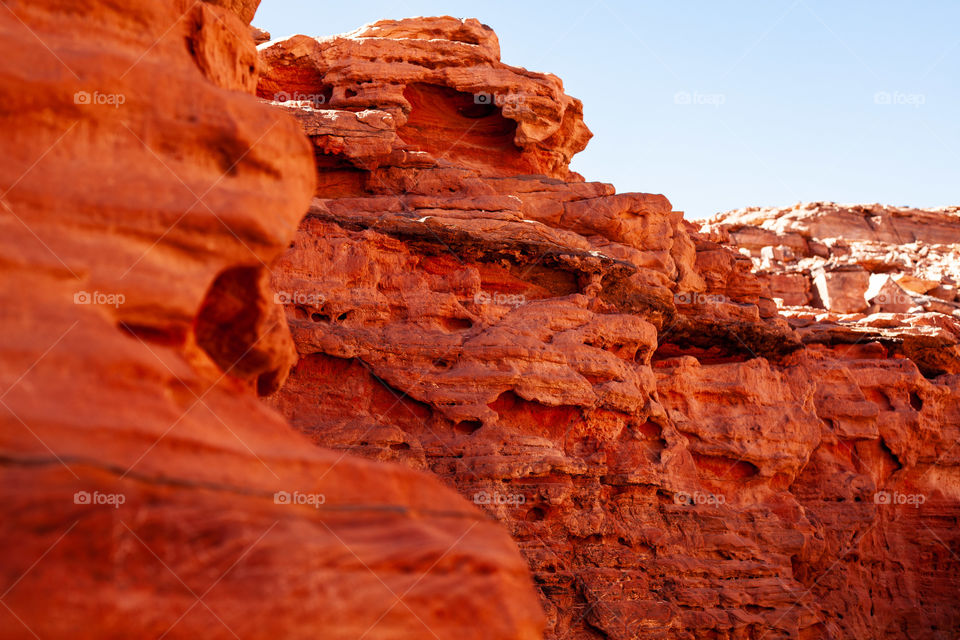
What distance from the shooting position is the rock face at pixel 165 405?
13.0 feet

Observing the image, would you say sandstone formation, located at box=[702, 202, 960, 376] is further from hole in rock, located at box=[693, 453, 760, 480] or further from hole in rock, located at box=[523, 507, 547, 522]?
hole in rock, located at box=[523, 507, 547, 522]

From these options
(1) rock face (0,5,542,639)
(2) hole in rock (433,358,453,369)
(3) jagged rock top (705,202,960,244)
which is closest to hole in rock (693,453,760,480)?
(2) hole in rock (433,358,453,369)

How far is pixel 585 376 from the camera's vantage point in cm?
1582

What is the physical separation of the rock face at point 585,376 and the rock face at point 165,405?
28.0 feet

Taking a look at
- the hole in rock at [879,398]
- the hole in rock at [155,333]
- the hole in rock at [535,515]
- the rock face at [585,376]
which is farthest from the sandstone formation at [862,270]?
the hole in rock at [155,333]

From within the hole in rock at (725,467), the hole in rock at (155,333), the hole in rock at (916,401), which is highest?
the hole in rock at (155,333)

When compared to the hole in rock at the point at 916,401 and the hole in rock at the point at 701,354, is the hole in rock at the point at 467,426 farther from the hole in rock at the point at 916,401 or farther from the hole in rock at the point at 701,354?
the hole in rock at the point at 916,401

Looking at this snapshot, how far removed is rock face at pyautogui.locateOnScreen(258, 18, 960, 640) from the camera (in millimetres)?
14414

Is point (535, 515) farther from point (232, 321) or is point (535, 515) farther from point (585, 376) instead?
point (232, 321)

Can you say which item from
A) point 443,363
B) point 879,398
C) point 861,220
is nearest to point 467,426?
point 443,363

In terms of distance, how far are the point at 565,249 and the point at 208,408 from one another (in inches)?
492

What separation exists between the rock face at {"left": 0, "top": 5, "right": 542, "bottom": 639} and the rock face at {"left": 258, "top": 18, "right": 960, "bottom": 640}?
8.52 metres

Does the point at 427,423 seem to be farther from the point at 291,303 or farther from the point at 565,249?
the point at 565,249

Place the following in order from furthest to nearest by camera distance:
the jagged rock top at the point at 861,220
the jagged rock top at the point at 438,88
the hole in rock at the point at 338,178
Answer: the jagged rock top at the point at 861,220
the jagged rock top at the point at 438,88
the hole in rock at the point at 338,178
